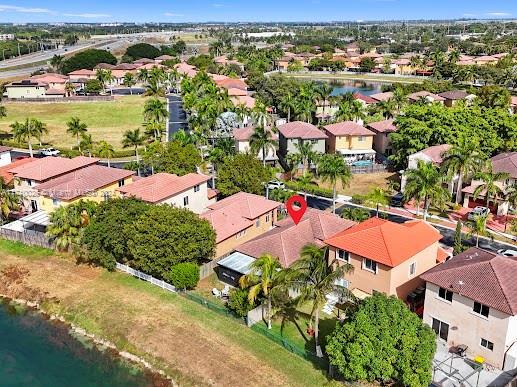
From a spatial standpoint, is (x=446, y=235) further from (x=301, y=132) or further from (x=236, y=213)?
(x=301, y=132)

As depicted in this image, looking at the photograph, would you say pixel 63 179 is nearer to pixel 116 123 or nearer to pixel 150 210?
pixel 150 210

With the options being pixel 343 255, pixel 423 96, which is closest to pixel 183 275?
pixel 343 255

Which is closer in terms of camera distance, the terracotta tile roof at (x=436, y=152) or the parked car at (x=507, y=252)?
the parked car at (x=507, y=252)

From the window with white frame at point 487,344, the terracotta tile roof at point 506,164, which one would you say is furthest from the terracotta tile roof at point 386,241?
the terracotta tile roof at point 506,164

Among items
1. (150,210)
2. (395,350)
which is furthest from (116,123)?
(395,350)

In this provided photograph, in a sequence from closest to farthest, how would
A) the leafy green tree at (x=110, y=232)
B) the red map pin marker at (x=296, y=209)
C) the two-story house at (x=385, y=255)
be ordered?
1. the two-story house at (x=385, y=255)
2. the leafy green tree at (x=110, y=232)
3. the red map pin marker at (x=296, y=209)

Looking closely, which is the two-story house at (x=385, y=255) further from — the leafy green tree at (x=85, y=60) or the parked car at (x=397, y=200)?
the leafy green tree at (x=85, y=60)

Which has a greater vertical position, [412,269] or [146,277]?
[412,269]
